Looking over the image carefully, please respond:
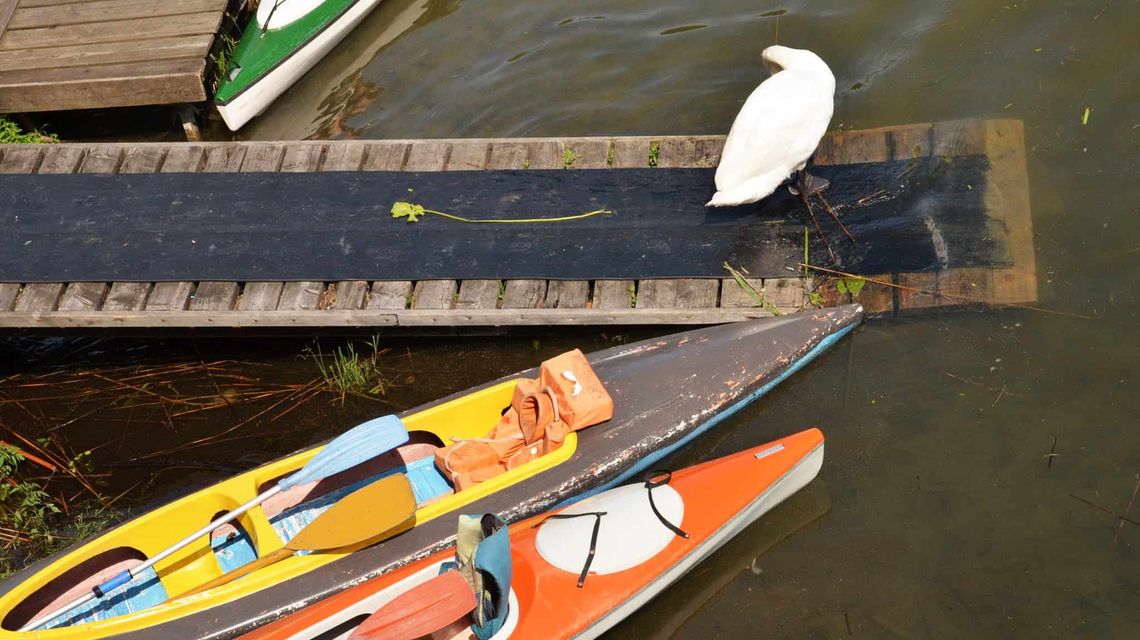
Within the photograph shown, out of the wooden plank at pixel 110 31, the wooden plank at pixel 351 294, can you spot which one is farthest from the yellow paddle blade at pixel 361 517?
the wooden plank at pixel 110 31

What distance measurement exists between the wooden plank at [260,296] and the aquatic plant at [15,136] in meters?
2.71

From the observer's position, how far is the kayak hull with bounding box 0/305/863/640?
4574 mm

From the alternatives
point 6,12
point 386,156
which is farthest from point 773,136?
point 6,12

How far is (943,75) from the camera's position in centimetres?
709

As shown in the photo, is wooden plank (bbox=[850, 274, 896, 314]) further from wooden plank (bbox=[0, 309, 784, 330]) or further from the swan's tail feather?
the swan's tail feather

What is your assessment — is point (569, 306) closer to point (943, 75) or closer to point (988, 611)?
point (988, 611)

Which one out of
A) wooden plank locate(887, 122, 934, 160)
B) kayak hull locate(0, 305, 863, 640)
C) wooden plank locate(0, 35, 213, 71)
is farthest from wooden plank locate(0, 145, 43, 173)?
Answer: wooden plank locate(887, 122, 934, 160)

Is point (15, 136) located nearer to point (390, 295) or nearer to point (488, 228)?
point (390, 295)

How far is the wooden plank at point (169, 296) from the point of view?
604 cm

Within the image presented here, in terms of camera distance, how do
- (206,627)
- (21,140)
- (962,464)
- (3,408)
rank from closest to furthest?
(206,627), (962,464), (3,408), (21,140)

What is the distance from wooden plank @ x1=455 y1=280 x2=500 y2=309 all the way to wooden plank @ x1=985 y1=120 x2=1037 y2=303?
9.20 ft

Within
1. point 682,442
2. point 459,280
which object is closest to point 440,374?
point 459,280

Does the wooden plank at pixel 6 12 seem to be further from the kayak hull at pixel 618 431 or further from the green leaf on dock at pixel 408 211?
the kayak hull at pixel 618 431

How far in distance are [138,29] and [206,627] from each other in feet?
16.4
